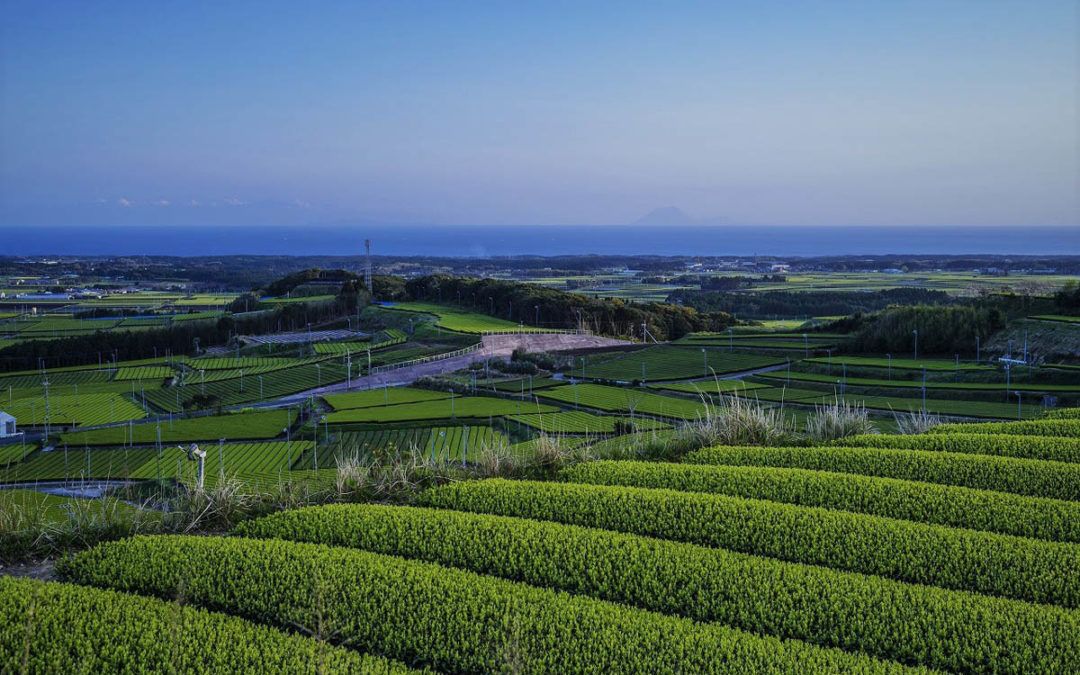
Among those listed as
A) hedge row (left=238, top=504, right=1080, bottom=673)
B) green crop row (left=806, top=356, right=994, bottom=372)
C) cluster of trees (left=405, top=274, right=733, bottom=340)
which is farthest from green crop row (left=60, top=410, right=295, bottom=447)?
cluster of trees (left=405, top=274, right=733, bottom=340)

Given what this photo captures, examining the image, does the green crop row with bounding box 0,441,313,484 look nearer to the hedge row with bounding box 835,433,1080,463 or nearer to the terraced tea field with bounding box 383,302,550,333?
the hedge row with bounding box 835,433,1080,463

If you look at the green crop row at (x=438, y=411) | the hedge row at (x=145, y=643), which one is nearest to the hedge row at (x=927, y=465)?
the hedge row at (x=145, y=643)

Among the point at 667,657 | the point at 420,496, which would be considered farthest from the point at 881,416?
the point at 667,657

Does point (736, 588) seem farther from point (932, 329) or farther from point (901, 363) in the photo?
point (932, 329)

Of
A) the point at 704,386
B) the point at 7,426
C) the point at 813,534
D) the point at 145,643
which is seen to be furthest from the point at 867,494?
the point at 7,426

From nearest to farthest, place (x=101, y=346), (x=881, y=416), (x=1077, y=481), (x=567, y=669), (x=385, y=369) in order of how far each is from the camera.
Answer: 1. (x=567, y=669)
2. (x=1077, y=481)
3. (x=881, y=416)
4. (x=385, y=369)
5. (x=101, y=346)

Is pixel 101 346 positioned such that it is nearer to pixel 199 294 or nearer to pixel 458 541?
pixel 199 294
